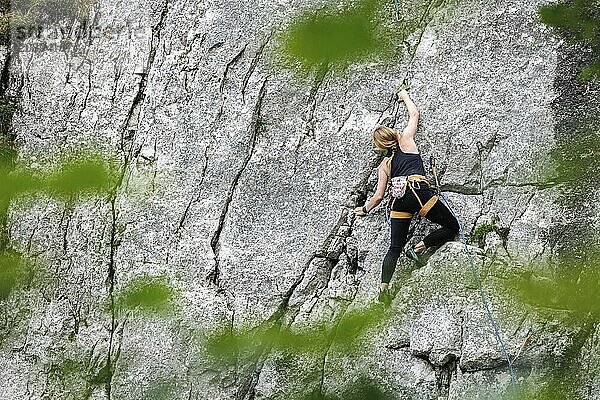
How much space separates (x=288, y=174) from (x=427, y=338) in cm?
244

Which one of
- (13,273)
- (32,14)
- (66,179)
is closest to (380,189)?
(66,179)

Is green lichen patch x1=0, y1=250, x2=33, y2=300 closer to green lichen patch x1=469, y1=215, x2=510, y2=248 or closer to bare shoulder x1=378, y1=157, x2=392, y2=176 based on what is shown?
bare shoulder x1=378, y1=157, x2=392, y2=176

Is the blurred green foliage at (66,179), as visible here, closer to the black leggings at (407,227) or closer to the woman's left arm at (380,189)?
the woman's left arm at (380,189)

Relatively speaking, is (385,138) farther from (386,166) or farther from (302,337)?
(302,337)

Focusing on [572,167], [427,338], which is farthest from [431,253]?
[572,167]

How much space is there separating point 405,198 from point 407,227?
1.17ft

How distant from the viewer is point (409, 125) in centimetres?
815

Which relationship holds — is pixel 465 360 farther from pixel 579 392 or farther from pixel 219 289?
pixel 219 289

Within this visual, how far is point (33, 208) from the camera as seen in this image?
941 cm

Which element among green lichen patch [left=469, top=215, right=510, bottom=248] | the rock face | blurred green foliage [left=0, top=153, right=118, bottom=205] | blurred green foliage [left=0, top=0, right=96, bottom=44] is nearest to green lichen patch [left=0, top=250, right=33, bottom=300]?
the rock face

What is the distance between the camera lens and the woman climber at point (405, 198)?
7.77 metres

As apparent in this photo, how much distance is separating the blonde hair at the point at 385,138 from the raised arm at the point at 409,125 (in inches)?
3.8

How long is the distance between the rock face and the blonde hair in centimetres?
49

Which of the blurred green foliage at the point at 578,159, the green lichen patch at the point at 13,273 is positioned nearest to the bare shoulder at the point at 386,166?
the blurred green foliage at the point at 578,159
